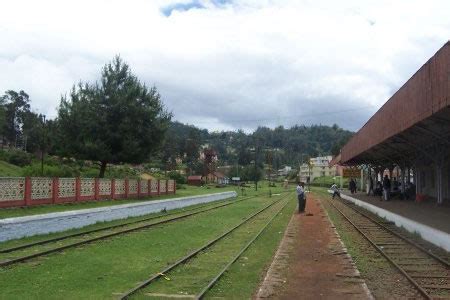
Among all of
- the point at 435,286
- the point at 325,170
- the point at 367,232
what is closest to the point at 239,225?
the point at 367,232

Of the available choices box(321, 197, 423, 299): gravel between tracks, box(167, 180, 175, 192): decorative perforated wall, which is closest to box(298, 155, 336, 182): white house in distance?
box(167, 180, 175, 192): decorative perforated wall

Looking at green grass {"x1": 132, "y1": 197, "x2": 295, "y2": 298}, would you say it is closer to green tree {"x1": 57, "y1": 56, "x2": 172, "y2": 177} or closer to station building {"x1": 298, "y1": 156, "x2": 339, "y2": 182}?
green tree {"x1": 57, "y1": 56, "x2": 172, "y2": 177}

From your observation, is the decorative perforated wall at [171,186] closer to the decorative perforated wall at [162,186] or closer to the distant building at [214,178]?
the decorative perforated wall at [162,186]

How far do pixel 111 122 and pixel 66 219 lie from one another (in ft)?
61.8

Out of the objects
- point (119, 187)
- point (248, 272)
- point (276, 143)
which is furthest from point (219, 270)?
point (276, 143)

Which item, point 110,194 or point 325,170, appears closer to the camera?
point 110,194

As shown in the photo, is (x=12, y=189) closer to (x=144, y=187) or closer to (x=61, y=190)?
(x=61, y=190)

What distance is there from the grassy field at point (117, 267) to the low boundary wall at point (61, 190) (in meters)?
4.87

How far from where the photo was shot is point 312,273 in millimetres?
10602

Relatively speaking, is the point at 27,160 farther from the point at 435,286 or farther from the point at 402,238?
the point at 435,286

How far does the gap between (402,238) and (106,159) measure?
23.5 meters

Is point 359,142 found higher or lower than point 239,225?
higher

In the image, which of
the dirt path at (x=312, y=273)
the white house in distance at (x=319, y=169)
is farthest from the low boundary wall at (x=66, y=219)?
the white house in distance at (x=319, y=169)

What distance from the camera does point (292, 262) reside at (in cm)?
1199
